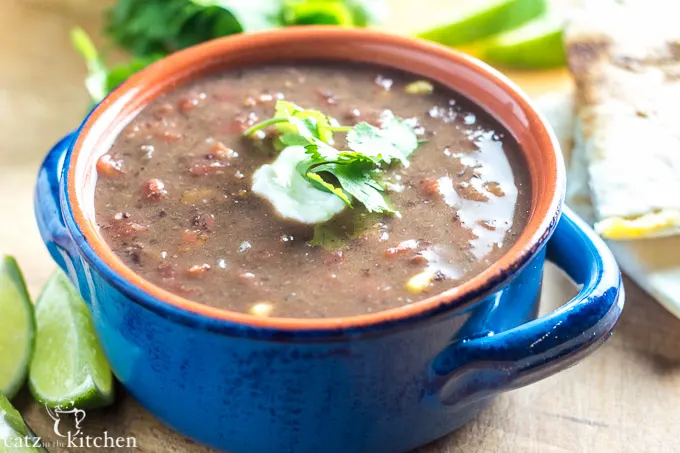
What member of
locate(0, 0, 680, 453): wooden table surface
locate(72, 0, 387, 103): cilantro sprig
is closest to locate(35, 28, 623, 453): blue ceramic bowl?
locate(0, 0, 680, 453): wooden table surface

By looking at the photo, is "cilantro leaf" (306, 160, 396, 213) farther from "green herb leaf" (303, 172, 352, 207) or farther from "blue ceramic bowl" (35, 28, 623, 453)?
"blue ceramic bowl" (35, 28, 623, 453)

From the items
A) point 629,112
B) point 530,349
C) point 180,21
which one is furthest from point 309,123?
point 180,21

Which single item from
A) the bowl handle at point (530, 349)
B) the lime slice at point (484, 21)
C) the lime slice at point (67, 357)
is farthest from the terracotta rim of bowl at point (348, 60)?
the lime slice at point (484, 21)

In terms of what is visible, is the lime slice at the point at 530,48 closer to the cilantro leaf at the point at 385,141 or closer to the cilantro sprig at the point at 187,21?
the cilantro sprig at the point at 187,21

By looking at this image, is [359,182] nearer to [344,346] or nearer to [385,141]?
[385,141]

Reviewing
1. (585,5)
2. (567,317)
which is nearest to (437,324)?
(567,317)

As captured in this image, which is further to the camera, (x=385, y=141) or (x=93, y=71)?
(x=93, y=71)

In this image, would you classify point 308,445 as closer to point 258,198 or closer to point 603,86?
point 258,198
